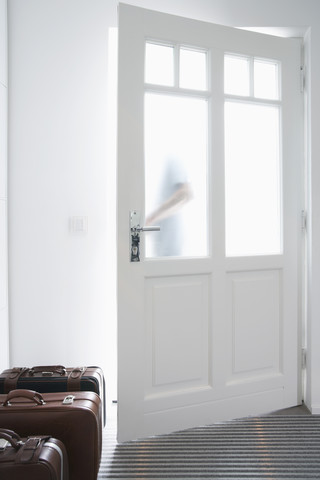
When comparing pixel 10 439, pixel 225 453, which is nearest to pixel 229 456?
pixel 225 453

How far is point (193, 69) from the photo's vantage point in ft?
6.61

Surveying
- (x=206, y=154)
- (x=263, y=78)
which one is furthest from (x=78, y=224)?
(x=263, y=78)

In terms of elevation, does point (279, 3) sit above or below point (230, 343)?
above

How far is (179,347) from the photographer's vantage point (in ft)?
6.55

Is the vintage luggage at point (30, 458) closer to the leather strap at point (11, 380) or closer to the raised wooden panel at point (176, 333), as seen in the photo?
the leather strap at point (11, 380)

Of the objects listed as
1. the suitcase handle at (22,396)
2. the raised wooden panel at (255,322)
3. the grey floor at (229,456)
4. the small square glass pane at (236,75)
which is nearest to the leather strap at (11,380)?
the suitcase handle at (22,396)

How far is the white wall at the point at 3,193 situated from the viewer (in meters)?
2.03

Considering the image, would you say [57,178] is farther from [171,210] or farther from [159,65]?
[159,65]

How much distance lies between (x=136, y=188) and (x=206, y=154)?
1.45ft

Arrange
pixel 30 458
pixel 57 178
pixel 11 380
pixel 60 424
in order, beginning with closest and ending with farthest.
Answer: pixel 30 458 → pixel 60 424 → pixel 11 380 → pixel 57 178

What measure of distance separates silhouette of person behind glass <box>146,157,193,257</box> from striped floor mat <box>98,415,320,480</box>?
897mm

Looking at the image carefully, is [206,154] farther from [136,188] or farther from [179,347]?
[179,347]

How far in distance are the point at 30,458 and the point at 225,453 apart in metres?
0.93

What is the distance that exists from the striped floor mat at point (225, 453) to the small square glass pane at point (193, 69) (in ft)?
5.66
